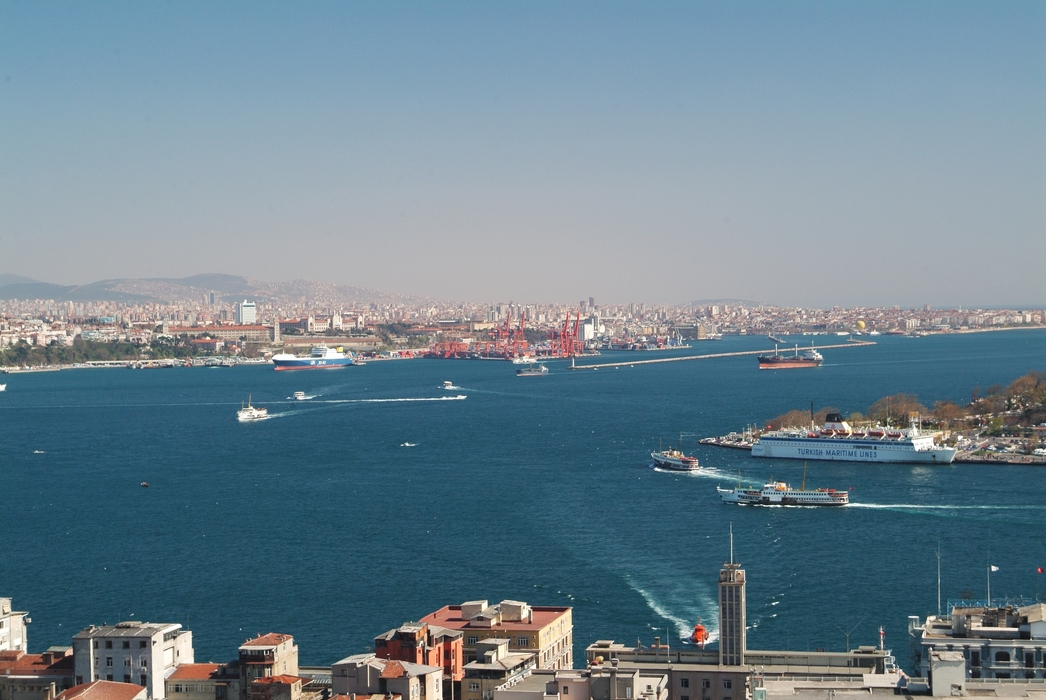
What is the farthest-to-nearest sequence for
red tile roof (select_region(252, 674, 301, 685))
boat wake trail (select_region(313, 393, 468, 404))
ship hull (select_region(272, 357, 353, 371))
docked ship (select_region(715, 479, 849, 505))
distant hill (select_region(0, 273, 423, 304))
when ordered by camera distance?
distant hill (select_region(0, 273, 423, 304)) → ship hull (select_region(272, 357, 353, 371)) → boat wake trail (select_region(313, 393, 468, 404)) → docked ship (select_region(715, 479, 849, 505)) → red tile roof (select_region(252, 674, 301, 685))

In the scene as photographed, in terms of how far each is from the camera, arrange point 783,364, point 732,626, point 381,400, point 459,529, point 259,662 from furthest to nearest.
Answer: point 783,364 → point 381,400 → point 459,529 → point 732,626 → point 259,662

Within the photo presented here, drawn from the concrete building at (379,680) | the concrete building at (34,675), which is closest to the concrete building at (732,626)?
the concrete building at (379,680)

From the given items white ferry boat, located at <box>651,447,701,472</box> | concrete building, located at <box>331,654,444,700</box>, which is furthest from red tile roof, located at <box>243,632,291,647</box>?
white ferry boat, located at <box>651,447,701,472</box>

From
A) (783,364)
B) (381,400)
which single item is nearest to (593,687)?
(381,400)

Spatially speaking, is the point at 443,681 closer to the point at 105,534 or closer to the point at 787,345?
the point at 105,534

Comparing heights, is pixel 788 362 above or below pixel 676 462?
above

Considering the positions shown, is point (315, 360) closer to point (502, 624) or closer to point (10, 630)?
point (10, 630)

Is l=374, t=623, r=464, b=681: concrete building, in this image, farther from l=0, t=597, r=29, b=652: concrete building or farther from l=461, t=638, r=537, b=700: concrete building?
l=0, t=597, r=29, b=652: concrete building
